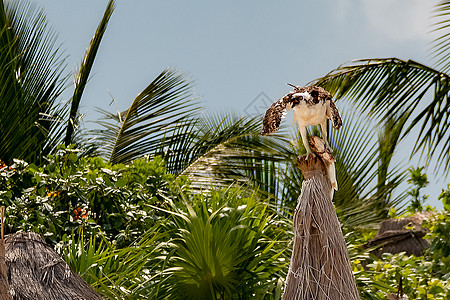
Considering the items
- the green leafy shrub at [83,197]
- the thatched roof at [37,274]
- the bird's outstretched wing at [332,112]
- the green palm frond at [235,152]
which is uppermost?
the green palm frond at [235,152]

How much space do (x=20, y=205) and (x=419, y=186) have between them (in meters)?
4.84

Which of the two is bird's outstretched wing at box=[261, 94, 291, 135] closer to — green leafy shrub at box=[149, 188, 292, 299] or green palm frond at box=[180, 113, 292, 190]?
green leafy shrub at box=[149, 188, 292, 299]

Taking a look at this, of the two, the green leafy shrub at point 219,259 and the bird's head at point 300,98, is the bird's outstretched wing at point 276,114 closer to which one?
the bird's head at point 300,98

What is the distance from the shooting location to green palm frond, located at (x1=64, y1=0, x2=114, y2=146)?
9797 millimetres

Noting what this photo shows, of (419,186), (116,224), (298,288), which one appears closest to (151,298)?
(298,288)

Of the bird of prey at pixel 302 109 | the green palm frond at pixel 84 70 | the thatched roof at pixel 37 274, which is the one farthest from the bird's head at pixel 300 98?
the green palm frond at pixel 84 70

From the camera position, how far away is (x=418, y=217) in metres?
7.77

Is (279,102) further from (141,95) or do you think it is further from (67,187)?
(141,95)

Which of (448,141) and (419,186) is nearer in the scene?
(448,141)

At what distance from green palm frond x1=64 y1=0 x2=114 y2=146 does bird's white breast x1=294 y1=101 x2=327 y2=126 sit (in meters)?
6.47

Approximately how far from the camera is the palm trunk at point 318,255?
3482 millimetres

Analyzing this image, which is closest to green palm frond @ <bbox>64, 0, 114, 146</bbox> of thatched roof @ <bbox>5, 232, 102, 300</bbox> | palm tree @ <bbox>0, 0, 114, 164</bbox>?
palm tree @ <bbox>0, 0, 114, 164</bbox>

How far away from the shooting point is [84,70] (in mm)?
10031

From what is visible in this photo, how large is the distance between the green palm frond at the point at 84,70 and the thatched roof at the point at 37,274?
5706 millimetres
